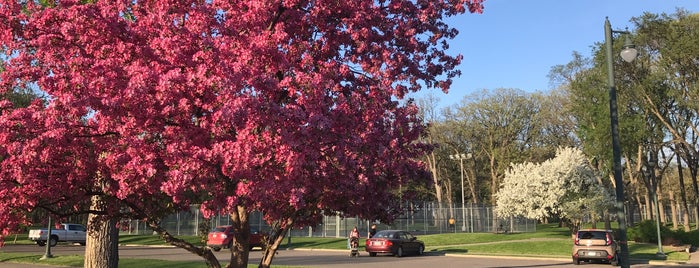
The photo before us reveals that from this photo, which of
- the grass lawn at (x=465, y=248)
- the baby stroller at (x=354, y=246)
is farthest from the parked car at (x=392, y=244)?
the grass lawn at (x=465, y=248)

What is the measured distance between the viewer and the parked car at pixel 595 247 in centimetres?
2131

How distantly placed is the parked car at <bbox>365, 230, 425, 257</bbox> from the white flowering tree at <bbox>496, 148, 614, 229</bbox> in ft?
38.0

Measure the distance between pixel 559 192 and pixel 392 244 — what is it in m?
→ 14.0

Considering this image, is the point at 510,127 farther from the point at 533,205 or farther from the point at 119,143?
the point at 119,143

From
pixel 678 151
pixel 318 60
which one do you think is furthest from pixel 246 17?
pixel 678 151

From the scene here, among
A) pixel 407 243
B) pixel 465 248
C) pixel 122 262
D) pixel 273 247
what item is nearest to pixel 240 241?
pixel 273 247

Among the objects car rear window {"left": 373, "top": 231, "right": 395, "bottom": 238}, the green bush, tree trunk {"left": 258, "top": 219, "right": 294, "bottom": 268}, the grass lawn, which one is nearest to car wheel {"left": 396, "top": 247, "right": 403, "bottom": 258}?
car rear window {"left": 373, "top": 231, "right": 395, "bottom": 238}

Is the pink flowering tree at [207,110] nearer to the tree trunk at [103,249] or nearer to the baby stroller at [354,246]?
the tree trunk at [103,249]

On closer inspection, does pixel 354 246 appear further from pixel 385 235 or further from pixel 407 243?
pixel 407 243

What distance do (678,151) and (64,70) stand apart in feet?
155

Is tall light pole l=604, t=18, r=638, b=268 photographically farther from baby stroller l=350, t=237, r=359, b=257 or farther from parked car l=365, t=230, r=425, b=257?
baby stroller l=350, t=237, r=359, b=257

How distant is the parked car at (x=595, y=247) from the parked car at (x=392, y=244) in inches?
330

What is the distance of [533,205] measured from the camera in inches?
1438

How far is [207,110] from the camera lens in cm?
732
